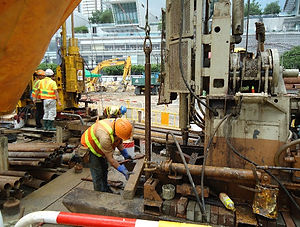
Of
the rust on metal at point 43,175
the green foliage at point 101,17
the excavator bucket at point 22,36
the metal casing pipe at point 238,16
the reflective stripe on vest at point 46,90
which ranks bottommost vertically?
the rust on metal at point 43,175

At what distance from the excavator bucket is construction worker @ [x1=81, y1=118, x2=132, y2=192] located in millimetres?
2745

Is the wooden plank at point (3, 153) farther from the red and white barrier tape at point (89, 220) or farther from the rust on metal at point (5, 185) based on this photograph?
the red and white barrier tape at point (89, 220)

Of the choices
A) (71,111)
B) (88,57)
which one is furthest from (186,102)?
(88,57)

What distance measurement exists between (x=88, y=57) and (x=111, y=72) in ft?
43.6

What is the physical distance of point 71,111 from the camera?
25.1 ft

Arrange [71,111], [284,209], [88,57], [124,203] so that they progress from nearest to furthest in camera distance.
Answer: [284,209]
[124,203]
[71,111]
[88,57]

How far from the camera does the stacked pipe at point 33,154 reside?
4438mm

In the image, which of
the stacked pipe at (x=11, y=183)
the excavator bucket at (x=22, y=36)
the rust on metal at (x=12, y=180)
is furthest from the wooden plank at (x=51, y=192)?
the excavator bucket at (x=22, y=36)

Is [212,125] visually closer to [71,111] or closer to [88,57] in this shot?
[71,111]

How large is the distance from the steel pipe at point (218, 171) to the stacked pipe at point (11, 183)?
2201 mm

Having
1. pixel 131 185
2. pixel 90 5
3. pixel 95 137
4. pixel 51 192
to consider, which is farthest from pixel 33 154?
pixel 90 5

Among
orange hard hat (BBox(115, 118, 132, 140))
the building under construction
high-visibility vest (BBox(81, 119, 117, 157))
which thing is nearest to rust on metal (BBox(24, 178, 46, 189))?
the building under construction

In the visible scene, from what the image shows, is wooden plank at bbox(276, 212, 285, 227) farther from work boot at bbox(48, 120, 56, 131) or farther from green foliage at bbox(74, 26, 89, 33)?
green foliage at bbox(74, 26, 89, 33)

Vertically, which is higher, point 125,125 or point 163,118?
point 125,125
